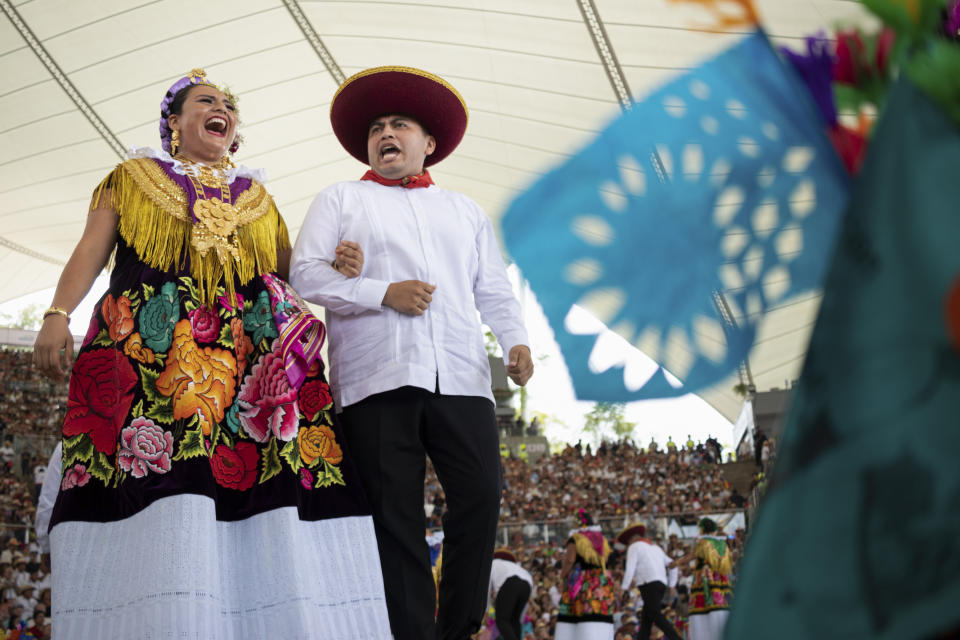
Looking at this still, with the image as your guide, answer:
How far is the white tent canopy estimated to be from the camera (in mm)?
11266

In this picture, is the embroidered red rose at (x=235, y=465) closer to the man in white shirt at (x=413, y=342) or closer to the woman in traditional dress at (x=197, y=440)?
the woman in traditional dress at (x=197, y=440)

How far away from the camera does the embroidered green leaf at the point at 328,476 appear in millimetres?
2439

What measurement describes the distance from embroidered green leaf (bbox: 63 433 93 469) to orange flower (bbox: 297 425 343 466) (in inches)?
19.0

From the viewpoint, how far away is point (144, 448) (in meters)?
2.27

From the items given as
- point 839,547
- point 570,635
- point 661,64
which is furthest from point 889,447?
point 661,64

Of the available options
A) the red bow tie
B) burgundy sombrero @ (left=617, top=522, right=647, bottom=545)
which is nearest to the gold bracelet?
the red bow tie

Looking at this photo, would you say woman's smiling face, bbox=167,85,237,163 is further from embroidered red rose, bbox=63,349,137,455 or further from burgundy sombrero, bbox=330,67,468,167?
embroidered red rose, bbox=63,349,137,455

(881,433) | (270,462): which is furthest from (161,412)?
(881,433)

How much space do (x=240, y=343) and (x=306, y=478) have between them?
1.28 feet

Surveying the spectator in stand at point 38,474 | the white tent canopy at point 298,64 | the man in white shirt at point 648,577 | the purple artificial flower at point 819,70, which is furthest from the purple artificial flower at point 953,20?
the spectator in stand at point 38,474

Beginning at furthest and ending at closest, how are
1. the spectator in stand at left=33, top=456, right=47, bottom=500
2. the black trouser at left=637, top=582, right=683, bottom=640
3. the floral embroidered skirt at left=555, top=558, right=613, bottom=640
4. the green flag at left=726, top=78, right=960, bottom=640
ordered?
the spectator in stand at left=33, top=456, right=47, bottom=500 < the black trouser at left=637, top=582, right=683, bottom=640 < the floral embroidered skirt at left=555, top=558, right=613, bottom=640 < the green flag at left=726, top=78, right=960, bottom=640

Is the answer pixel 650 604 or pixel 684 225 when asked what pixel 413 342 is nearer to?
pixel 684 225

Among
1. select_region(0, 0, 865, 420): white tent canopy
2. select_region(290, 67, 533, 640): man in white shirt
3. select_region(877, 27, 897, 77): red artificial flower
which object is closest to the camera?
select_region(877, 27, 897, 77): red artificial flower

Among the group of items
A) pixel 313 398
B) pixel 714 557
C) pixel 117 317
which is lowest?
pixel 714 557
